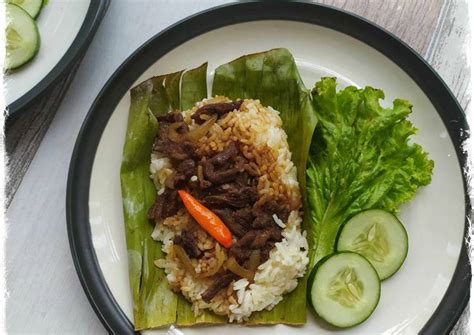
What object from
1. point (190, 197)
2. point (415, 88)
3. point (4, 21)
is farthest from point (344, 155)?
point (4, 21)

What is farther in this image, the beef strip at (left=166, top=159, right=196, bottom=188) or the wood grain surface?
the wood grain surface

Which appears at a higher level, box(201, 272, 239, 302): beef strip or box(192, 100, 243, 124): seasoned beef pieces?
box(192, 100, 243, 124): seasoned beef pieces

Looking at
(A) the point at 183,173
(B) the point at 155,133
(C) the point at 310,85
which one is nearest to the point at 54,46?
(B) the point at 155,133

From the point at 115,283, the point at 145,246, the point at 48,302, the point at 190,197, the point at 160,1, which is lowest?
the point at 48,302

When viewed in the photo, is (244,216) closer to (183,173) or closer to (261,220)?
(261,220)

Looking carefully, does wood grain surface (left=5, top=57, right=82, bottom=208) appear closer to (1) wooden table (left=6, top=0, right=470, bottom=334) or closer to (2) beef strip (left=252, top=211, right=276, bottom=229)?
(1) wooden table (left=6, top=0, right=470, bottom=334)

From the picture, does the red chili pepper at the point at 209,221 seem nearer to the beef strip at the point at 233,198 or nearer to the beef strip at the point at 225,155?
the beef strip at the point at 233,198

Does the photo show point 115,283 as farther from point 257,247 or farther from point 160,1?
point 160,1

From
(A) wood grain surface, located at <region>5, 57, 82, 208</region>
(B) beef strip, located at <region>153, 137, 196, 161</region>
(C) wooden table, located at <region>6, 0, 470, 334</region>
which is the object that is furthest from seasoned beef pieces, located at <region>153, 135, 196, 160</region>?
(A) wood grain surface, located at <region>5, 57, 82, 208</region>
